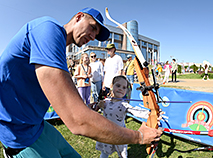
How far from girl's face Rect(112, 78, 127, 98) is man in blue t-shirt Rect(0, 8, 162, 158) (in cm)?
145

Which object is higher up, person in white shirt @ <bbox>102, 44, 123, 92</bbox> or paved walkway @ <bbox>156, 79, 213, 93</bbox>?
person in white shirt @ <bbox>102, 44, 123, 92</bbox>

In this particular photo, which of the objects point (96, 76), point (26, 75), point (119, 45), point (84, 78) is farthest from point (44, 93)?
point (119, 45)

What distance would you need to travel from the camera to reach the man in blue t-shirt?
2.10ft

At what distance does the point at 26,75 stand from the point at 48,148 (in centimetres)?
63

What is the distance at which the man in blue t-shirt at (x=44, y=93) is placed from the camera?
2.10ft

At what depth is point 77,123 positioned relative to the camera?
2.14 feet

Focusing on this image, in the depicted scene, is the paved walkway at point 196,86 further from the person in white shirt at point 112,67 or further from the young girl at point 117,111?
the young girl at point 117,111

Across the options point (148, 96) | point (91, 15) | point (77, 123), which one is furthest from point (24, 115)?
point (148, 96)

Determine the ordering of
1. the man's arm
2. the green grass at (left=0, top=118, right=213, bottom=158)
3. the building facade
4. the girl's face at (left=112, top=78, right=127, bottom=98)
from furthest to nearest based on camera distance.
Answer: the building facade
the green grass at (left=0, top=118, right=213, bottom=158)
the girl's face at (left=112, top=78, right=127, bottom=98)
the man's arm

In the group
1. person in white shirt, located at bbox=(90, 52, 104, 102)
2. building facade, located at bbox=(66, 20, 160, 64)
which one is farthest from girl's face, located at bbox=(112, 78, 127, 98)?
building facade, located at bbox=(66, 20, 160, 64)

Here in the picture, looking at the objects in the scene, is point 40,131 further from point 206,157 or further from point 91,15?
point 206,157

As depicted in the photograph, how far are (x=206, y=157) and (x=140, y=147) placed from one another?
1.27 meters

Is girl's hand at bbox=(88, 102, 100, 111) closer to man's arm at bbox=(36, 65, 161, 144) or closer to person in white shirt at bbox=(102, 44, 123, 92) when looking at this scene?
man's arm at bbox=(36, 65, 161, 144)

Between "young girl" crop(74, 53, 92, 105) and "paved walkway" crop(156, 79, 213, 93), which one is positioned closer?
"young girl" crop(74, 53, 92, 105)
